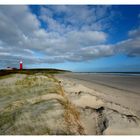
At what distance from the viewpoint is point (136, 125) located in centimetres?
279

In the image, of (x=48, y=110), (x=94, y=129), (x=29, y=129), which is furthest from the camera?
(x=48, y=110)

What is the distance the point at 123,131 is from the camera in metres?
2.58

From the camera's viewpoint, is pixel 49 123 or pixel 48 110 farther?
pixel 48 110

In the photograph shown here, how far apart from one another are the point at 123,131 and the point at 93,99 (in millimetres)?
2261

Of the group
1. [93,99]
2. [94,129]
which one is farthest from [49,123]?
[93,99]
